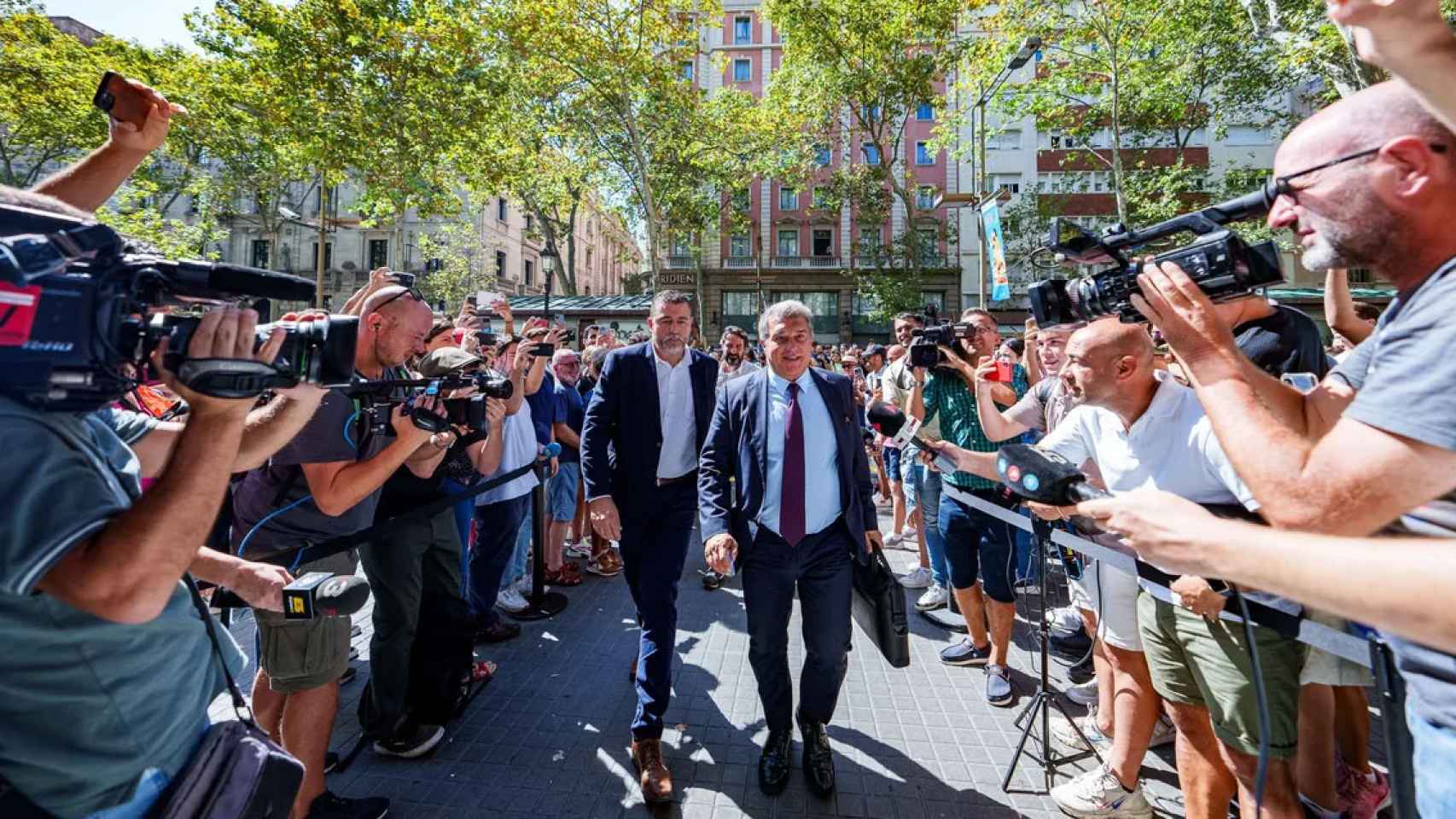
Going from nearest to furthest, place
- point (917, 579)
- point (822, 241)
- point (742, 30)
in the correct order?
point (917, 579)
point (822, 241)
point (742, 30)

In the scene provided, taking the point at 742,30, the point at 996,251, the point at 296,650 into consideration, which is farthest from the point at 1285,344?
the point at 742,30

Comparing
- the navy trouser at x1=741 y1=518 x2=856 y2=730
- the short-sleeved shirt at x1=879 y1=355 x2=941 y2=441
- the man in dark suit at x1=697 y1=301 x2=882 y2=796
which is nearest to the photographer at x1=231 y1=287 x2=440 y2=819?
the man in dark suit at x1=697 y1=301 x2=882 y2=796

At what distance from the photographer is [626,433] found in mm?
3486

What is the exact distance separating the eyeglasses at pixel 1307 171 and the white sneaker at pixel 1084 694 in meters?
3.32

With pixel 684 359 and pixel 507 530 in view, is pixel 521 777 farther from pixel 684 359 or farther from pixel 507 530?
pixel 684 359

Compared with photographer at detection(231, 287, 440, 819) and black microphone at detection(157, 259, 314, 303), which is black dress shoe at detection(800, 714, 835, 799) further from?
black microphone at detection(157, 259, 314, 303)

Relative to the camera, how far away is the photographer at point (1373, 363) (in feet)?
3.48

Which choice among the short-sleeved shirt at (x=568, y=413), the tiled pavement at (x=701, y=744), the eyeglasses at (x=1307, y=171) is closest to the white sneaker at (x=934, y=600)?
the tiled pavement at (x=701, y=744)

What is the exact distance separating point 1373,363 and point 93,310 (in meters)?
2.42

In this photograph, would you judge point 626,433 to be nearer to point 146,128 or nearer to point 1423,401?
point 146,128

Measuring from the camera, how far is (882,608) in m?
2.95

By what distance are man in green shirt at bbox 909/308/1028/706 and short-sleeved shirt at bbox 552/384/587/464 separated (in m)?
3.47

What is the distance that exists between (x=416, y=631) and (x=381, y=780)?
73 centimetres

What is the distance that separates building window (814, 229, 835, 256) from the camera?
36719 millimetres
